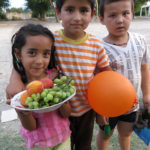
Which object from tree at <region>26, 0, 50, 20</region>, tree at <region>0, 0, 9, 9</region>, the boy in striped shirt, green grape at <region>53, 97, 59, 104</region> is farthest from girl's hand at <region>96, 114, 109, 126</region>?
tree at <region>0, 0, 9, 9</region>

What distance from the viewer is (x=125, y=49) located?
154 centimetres

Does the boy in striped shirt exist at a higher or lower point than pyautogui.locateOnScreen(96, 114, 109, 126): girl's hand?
higher

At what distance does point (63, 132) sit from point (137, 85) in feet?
2.78

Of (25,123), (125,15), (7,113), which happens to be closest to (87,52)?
(125,15)

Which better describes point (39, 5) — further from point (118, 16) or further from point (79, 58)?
point (79, 58)

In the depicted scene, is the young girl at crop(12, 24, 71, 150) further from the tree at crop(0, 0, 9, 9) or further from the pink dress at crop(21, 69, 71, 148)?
the tree at crop(0, 0, 9, 9)

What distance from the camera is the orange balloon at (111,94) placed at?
121 centimetres

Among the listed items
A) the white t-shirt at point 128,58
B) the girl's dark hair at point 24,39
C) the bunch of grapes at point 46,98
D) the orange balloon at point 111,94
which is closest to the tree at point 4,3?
the girl's dark hair at point 24,39

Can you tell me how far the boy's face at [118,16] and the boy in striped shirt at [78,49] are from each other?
0.17 metres

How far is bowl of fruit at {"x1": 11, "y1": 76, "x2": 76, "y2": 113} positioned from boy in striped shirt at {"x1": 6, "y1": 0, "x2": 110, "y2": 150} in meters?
0.36

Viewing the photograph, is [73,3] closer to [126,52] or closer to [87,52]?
[87,52]

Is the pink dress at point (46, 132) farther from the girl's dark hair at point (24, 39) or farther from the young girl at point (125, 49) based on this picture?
the young girl at point (125, 49)

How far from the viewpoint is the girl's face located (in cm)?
117

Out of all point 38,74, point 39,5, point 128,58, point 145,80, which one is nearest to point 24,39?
point 38,74
